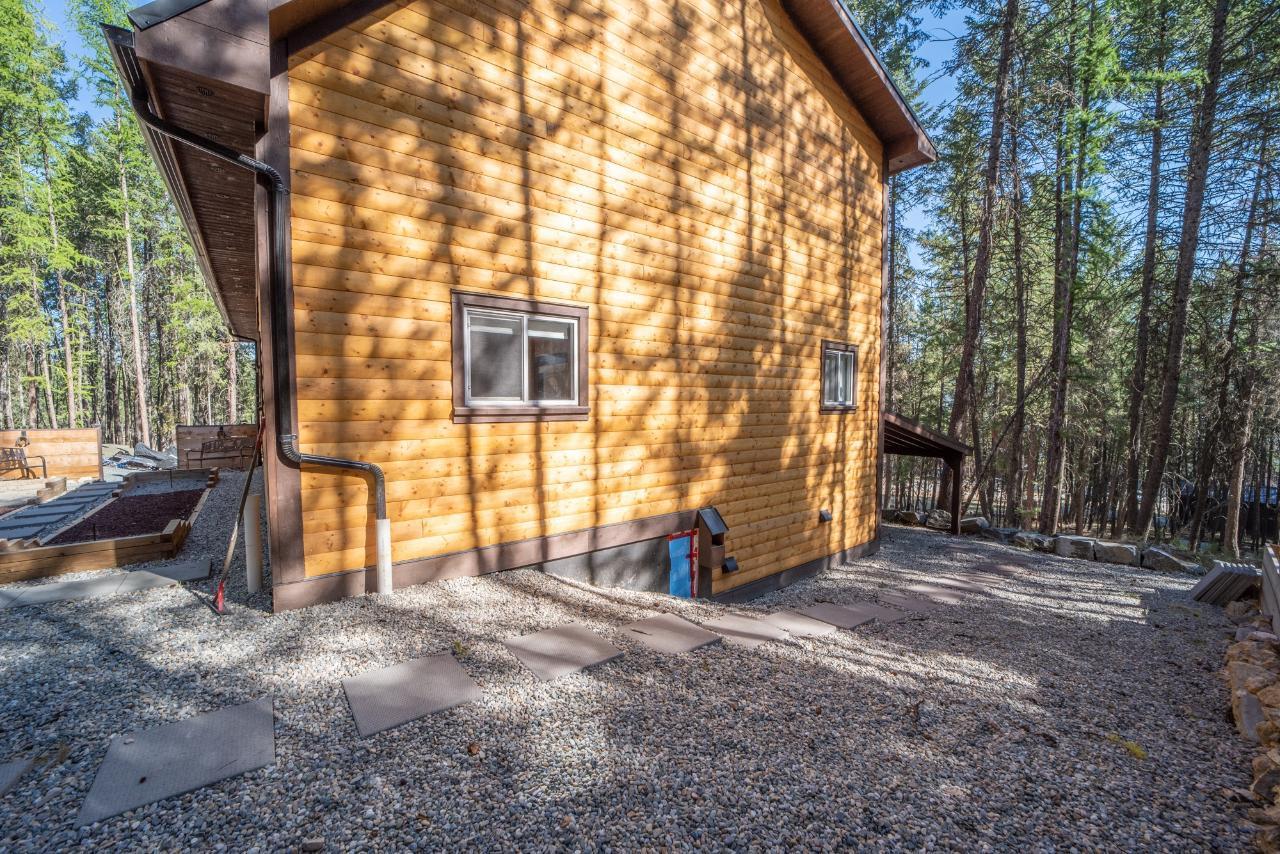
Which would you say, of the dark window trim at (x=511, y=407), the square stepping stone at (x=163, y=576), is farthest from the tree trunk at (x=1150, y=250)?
the square stepping stone at (x=163, y=576)

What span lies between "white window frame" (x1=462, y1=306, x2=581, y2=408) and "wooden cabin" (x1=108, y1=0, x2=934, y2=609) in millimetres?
24

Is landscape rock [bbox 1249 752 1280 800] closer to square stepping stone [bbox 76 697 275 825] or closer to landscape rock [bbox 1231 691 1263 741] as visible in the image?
landscape rock [bbox 1231 691 1263 741]

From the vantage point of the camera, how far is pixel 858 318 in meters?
8.32

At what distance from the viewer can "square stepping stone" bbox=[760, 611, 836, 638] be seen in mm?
4340

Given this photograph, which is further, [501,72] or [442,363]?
[501,72]

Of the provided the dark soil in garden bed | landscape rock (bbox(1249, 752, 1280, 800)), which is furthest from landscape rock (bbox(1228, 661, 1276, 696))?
the dark soil in garden bed

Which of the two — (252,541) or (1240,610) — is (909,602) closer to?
(1240,610)

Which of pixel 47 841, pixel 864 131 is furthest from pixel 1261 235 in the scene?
pixel 47 841

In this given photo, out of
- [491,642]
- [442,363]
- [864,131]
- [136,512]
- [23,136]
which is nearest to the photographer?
[491,642]

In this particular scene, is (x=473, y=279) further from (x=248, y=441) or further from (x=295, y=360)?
(x=248, y=441)

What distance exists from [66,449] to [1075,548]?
20907mm

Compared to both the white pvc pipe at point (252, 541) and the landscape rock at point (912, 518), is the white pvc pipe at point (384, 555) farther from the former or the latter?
the landscape rock at point (912, 518)

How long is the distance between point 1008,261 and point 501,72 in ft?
51.1

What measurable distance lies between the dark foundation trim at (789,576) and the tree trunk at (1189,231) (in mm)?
6921
